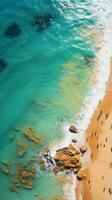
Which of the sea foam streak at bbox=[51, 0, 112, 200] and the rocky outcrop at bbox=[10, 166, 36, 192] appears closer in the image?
the rocky outcrop at bbox=[10, 166, 36, 192]

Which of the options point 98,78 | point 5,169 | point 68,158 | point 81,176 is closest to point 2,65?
point 98,78

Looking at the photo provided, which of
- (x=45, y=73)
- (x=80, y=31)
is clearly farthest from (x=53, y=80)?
(x=80, y=31)

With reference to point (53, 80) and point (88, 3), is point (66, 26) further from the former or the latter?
point (53, 80)

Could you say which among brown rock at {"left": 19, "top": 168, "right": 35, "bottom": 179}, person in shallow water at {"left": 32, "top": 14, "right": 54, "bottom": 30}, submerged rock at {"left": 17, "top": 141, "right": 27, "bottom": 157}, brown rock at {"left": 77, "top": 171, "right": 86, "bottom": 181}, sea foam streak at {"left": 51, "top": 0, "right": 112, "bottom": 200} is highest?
person in shallow water at {"left": 32, "top": 14, "right": 54, "bottom": 30}

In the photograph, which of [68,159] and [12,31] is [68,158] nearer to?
[68,159]

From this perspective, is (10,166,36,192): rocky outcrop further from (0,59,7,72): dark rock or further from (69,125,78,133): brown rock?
(0,59,7,72): dark rock

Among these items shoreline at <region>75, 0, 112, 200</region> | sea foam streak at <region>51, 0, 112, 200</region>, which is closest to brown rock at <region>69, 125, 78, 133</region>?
sea foam streak at <region>51, 0, 112, 200</region>
